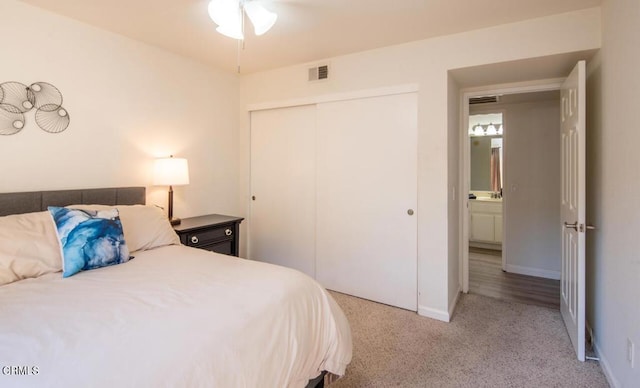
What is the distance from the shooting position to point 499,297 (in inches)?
122

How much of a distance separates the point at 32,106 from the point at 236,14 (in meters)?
1.51

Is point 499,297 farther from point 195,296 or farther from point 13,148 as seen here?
point 13,148

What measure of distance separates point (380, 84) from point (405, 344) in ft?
6.99

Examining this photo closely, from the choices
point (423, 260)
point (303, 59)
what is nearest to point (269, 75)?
point (303, 59)

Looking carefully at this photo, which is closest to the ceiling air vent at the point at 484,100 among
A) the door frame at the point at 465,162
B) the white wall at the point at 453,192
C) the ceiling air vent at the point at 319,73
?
the door frame at the point at 465,162

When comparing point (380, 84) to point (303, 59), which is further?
point (303, 59)

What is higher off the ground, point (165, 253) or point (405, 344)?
point (165, 253)

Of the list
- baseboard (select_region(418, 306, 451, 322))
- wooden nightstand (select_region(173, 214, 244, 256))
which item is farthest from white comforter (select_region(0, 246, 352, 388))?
baseboard (select_region(418, 306, 451, 322))

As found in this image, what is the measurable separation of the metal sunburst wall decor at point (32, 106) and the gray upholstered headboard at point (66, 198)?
426 mm

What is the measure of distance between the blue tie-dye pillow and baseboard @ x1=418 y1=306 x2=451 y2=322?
226 centimetres

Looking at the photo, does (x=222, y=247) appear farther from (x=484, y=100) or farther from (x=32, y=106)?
(x=484, y=100)

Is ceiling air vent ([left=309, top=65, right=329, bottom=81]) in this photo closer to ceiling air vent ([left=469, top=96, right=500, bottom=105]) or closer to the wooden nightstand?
the wooden nightstand

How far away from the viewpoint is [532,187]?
3781 mm

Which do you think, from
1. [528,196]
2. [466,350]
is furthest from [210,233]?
[528,196]
